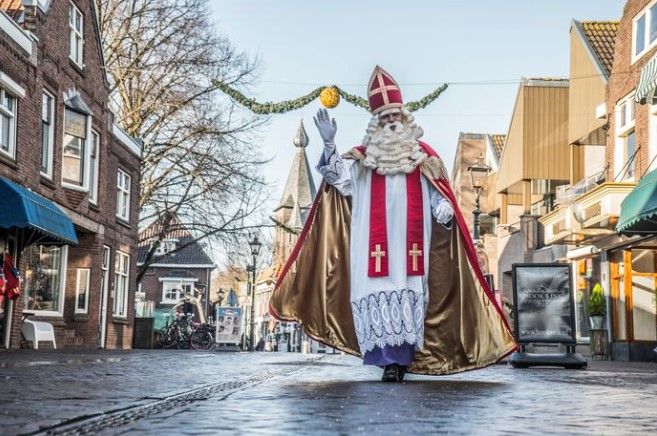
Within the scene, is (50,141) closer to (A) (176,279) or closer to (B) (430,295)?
(B) (430,295)

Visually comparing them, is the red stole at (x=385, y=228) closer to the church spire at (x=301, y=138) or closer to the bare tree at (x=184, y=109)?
the bare tree at (x=184, y=109)

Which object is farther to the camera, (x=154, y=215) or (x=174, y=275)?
(x=174, y=275)

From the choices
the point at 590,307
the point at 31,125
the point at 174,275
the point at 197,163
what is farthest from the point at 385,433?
the point at 174,275

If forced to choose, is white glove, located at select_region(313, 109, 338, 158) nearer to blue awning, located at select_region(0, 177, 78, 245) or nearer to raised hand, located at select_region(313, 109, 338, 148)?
raised hand, located at select_region(313, 109, 338, 148)

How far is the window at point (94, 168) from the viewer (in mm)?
27141

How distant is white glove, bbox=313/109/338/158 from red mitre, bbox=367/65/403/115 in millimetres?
584

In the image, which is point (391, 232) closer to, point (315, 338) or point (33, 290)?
point (315, 338)

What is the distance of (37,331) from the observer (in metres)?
22.9

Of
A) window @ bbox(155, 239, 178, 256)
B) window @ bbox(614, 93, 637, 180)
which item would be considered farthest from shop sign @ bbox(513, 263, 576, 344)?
window @ bbox(155, 239, 178, 256)

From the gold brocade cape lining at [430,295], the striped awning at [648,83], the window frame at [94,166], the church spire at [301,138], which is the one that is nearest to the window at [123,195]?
the window frame at [94,166]

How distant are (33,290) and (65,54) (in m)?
5.67

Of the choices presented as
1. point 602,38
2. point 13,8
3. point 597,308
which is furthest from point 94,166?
point 602,38

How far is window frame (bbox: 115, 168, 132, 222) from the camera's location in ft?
101

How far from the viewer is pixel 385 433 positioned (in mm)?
4145
